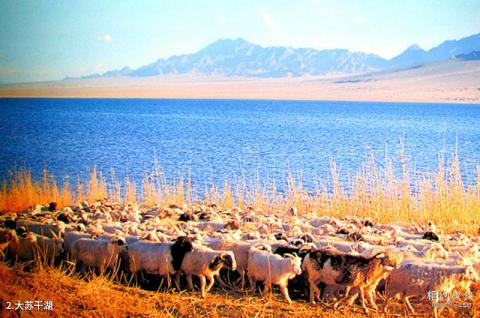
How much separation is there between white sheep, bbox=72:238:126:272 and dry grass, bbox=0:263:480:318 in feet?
1.37

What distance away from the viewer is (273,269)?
272 inches

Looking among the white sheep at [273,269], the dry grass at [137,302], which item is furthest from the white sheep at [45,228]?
the white sheep at [273,269]

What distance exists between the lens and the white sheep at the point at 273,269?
270 inches

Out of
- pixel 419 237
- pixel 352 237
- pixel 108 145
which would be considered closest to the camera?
pixel 352 237

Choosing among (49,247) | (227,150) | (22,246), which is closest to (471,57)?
(227,150)

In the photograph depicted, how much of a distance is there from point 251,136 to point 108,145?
50.3 feet

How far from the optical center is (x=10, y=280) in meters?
6.83

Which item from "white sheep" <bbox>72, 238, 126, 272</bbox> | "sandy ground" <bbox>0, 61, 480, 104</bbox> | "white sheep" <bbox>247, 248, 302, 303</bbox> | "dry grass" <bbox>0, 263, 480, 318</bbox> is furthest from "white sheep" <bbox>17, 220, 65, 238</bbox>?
"sandy ground" <bbox>0, 61, 480, 104</bbox>

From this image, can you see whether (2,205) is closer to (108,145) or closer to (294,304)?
(294,304)

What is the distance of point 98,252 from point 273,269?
2519 millimetres

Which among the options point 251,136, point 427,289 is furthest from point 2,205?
point 251,136

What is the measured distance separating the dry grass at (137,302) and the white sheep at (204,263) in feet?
0.67

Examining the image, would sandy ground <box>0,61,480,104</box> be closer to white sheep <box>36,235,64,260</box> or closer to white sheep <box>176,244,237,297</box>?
white sheep <box>36,235,64,260</box>

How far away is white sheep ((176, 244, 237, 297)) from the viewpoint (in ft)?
23.0
